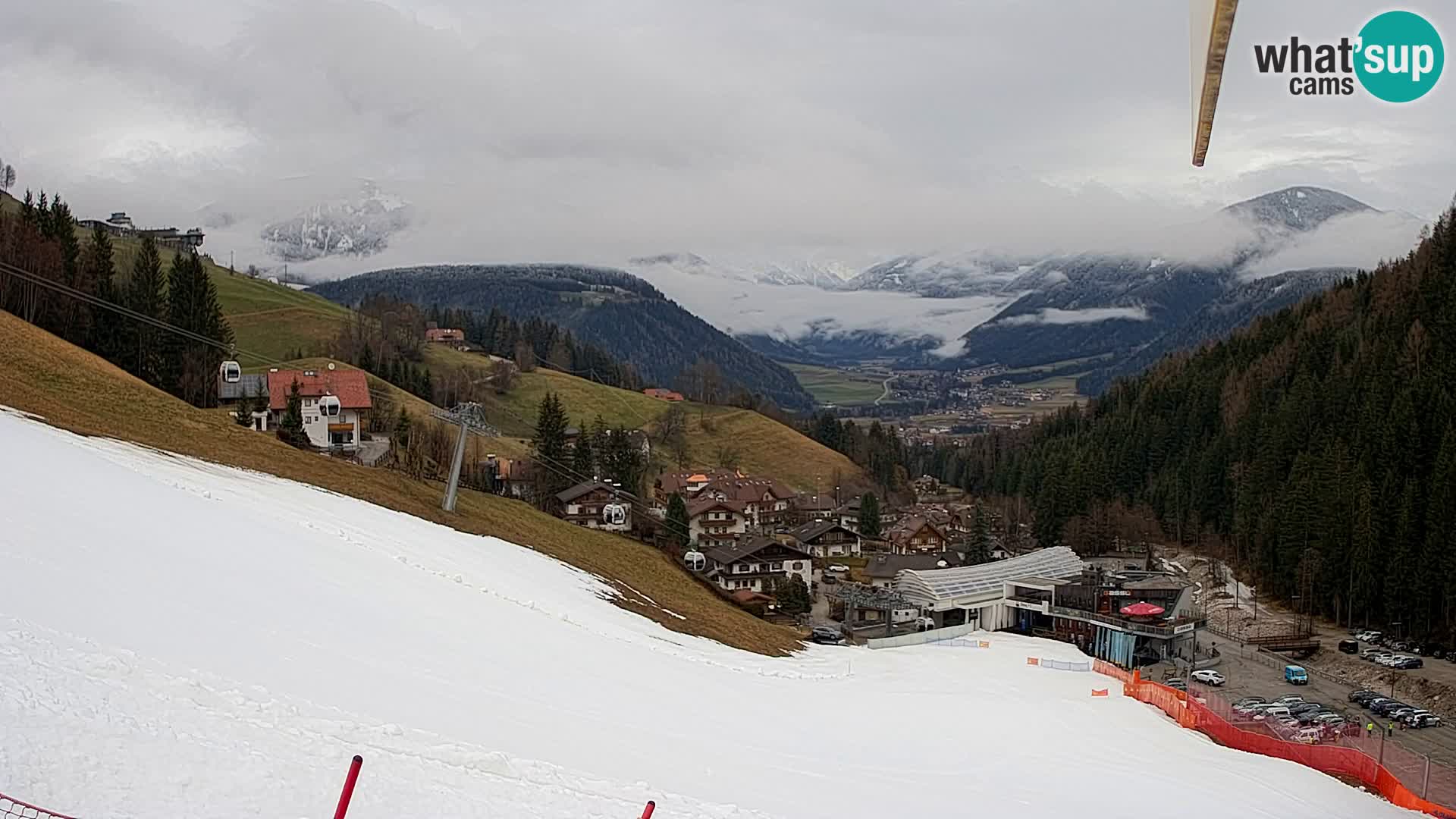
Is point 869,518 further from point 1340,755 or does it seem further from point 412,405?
point 1340,755

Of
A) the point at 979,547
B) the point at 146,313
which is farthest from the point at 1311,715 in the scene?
the point at 146,313

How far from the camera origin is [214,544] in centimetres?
1733

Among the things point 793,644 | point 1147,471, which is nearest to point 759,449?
point 1147,471

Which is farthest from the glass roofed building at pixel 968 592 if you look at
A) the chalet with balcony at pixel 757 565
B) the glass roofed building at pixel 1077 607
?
the chalet with balcony at pixel 757 565

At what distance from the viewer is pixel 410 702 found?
42.5 ft

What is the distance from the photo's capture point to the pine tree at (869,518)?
92250mm

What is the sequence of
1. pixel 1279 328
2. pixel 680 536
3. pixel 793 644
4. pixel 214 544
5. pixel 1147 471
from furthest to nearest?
pixel 1279 328, pixel 1147 471, pixel 680 536, pixel 793 644, pixel 214 544

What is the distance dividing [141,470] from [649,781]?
1527 centimetres

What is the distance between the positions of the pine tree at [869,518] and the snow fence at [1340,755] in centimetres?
6345

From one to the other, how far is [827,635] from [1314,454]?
4612cm

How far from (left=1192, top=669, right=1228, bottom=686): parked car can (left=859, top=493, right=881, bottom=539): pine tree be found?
162ft

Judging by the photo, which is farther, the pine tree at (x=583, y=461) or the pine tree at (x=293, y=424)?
the pine tree at (x=583, y=461)

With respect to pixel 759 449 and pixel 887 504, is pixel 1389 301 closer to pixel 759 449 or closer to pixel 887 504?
pixel 887 504

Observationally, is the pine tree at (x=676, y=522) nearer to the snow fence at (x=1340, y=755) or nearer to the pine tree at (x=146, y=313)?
the pine tree at (x=146, y=313)
